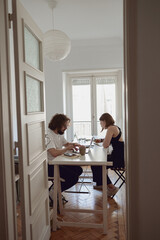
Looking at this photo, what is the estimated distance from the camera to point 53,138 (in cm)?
290

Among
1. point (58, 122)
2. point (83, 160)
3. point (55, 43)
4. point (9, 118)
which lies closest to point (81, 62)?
point (55, 43)

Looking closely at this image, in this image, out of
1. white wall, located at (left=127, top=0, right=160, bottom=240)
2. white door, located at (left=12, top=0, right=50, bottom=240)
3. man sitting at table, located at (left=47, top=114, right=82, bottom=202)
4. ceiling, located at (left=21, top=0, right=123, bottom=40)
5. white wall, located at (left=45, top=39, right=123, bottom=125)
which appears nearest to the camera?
white wall, located at (left=127, top=0, right=160, bottom=240)

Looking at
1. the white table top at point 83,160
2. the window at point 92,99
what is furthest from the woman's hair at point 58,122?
the window at point 92,99

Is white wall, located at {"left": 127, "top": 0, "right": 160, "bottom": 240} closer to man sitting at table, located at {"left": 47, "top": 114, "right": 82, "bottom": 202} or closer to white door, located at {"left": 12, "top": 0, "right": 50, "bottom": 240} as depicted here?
white door, located at {"left": 12, "top": 0, "right": 50, "bottom": 240}

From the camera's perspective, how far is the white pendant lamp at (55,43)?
9.20 feet

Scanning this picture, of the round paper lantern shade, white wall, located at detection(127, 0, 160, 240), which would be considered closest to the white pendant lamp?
the round paper lantern shade

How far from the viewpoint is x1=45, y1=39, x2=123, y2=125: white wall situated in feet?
15.5

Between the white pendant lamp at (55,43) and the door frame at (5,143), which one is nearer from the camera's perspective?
the door frame at (5,143)

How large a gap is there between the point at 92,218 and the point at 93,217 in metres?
0.03

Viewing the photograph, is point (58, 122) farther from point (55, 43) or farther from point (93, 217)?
point (93, 217)

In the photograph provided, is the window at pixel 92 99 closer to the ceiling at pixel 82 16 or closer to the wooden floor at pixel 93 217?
the ceiling at pixel 82 16

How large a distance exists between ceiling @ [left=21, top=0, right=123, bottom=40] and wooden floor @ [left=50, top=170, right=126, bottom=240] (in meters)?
2.87

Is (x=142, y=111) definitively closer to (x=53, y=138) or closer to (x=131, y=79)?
(x=131, y=79)

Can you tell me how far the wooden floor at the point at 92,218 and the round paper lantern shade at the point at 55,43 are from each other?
214 centimetres
